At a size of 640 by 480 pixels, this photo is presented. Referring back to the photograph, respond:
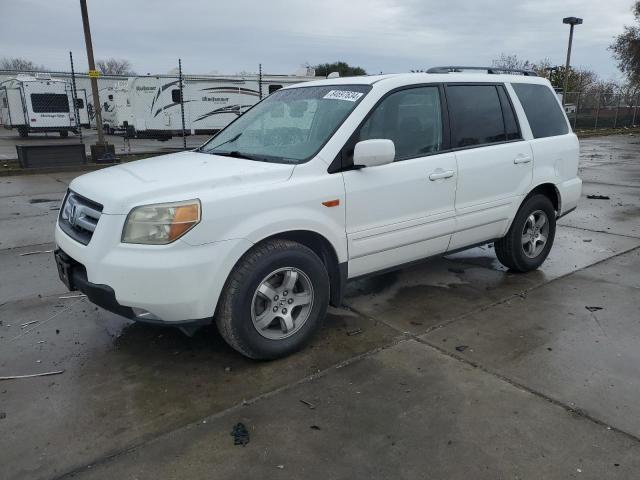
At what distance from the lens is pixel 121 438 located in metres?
2.74

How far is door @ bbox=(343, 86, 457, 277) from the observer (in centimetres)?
375

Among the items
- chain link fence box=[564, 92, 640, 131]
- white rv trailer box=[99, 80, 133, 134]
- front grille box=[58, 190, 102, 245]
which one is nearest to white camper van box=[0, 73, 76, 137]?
white rv trailer box=[99, 80, 133, 134]

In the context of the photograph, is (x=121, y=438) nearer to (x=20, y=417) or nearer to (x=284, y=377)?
(x=20, y=417)

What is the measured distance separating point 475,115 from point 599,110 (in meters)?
28.4

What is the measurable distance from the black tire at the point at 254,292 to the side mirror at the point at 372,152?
70 centimetres

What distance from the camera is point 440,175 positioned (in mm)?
4141

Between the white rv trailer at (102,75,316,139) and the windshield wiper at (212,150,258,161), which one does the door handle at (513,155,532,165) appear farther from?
the white rv trailer at (102,75,316,139)

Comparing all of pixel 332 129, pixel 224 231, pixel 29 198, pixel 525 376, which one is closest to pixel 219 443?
pixel 224 231

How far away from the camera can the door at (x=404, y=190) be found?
3752 millimetres

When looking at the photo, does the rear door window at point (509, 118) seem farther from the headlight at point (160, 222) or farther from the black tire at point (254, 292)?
the headlight at point (160, 222)

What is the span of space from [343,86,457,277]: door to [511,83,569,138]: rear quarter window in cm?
123

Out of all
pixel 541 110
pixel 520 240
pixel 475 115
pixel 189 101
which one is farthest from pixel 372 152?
pixel 189 101

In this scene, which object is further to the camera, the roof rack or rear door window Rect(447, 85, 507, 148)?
the roof rack

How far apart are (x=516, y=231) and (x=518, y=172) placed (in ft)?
1.90
